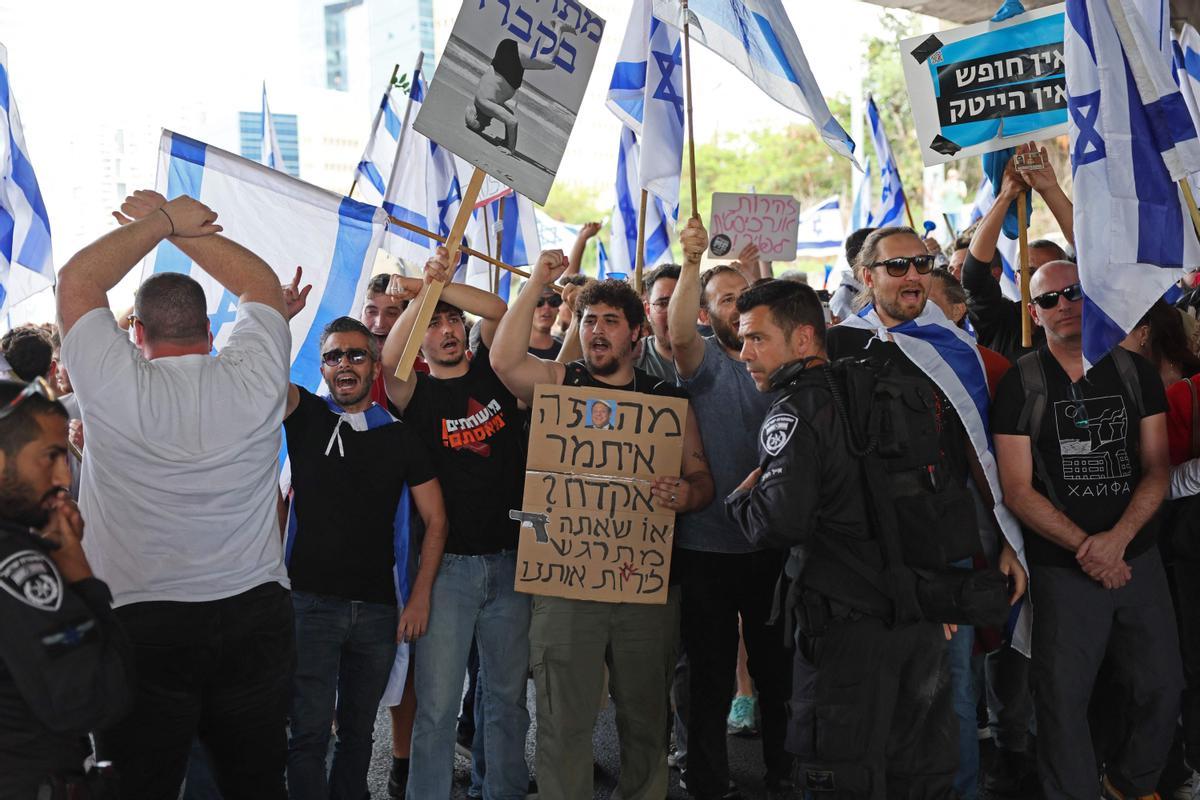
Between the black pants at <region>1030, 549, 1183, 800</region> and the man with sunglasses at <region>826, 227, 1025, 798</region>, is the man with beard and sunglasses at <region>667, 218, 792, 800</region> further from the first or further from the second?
the black pants at <region>1030, 549, 1183, 800</region>

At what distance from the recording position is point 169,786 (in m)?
3.32

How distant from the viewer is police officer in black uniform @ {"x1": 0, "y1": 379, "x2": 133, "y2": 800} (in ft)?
7.57

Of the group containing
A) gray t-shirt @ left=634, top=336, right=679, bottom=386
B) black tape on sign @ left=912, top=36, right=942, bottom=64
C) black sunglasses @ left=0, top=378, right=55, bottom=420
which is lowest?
black sunglasses @ left=0, top=378, right=55, bottom=420

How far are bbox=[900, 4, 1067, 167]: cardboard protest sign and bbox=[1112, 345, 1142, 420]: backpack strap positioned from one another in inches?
56.2

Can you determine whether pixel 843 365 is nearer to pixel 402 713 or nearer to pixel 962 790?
pixel 962 790

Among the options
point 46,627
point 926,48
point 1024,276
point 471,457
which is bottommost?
point 46,627

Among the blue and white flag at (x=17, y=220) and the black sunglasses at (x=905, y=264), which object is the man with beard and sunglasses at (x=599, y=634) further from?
the blue and white flag at (x=17, y=220)

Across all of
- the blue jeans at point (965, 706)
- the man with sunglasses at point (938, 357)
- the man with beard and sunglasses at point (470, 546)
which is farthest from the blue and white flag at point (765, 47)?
the blue jeans at point (965, 706)

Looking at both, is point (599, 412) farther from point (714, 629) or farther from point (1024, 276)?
point (1024, 276)

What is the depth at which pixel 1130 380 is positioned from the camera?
14.2ft

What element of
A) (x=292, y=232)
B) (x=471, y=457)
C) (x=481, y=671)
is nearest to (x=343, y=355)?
(x=471, y=457)

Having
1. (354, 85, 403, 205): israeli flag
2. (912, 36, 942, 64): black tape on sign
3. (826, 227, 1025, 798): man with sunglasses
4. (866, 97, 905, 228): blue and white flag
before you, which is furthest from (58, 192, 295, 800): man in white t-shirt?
(866, 97, 905, 228): blue and white flag

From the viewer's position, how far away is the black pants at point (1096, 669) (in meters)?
4.24

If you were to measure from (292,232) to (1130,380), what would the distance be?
11.4 ft
